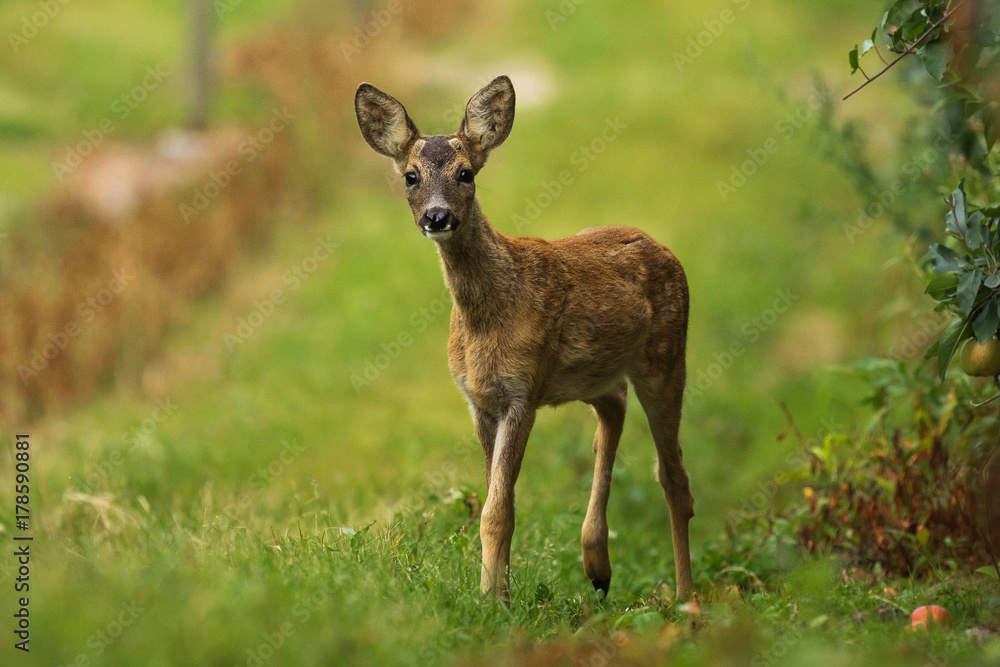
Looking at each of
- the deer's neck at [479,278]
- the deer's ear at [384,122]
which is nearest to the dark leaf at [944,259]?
the deer's neck at [479,278]

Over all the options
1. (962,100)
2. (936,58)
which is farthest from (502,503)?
(962,100)

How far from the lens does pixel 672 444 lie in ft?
21.1

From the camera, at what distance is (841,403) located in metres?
10.6

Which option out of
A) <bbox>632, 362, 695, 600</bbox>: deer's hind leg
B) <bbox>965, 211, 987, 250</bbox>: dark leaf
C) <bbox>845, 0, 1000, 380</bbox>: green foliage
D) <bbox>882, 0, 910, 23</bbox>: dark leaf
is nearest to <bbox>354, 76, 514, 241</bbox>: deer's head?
<bbox>632, 362, 695, 600</bbox>: deer's hind leg

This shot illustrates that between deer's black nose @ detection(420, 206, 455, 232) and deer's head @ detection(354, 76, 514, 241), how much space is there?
1cm

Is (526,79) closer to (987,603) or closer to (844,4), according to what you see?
(844,4)

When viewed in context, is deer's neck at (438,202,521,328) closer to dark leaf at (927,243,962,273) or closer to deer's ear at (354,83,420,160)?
deer's ear at (354,83,420,160)

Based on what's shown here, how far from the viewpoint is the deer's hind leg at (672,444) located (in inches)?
248

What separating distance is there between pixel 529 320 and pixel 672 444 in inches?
55.4

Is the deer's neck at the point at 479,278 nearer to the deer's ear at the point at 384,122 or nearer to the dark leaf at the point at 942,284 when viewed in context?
the deer's ear at the point at 384,122

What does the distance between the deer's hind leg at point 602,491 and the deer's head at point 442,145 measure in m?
1.61

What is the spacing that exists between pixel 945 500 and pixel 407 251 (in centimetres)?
784

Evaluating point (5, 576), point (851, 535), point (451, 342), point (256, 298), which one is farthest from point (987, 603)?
point (256, 298)

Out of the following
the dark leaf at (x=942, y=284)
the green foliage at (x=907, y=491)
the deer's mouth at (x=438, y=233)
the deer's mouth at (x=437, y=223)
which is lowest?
the green foliage at (x=907, y=491)
